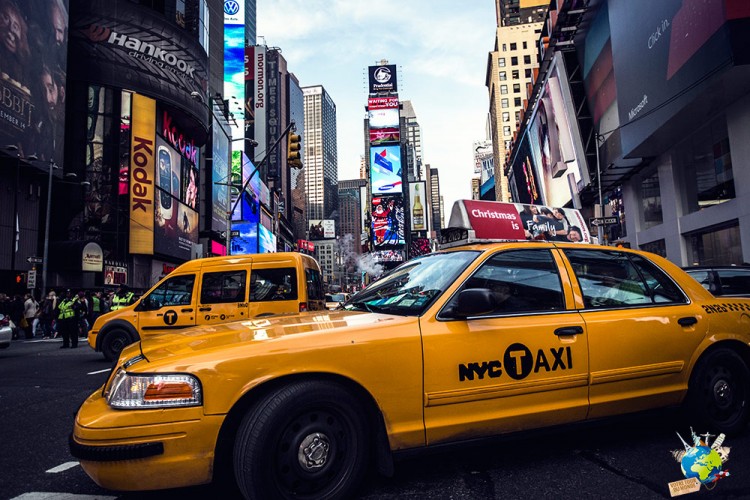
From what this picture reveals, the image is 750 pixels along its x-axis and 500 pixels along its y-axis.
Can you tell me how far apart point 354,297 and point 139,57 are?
36.2 meters

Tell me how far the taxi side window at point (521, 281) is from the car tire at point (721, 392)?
131cm

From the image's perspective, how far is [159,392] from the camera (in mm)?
2410

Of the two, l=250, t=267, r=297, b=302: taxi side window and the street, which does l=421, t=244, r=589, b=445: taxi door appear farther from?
l=250, t=267, r=297, b=302: taxi side window

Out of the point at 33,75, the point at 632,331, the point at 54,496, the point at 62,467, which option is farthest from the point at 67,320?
the point at 33,75

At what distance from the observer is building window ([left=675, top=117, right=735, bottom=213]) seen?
56.9 feet

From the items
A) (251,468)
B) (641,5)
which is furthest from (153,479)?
(641,5)

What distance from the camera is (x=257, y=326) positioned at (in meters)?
3.11

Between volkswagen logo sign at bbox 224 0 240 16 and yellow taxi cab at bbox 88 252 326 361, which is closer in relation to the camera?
yellow taxi cab at bbox 88 252 326 361

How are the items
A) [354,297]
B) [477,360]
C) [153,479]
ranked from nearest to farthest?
[153,479]
[477,360]
[354,297]

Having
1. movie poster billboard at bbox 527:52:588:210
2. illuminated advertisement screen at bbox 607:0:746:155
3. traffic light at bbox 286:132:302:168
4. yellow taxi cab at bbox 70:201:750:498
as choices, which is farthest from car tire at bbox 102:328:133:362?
movie poster billboard at bbox 527:52:588:210

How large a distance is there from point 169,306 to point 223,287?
1.15 m

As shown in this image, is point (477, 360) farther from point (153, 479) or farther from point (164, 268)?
point (164, 268)

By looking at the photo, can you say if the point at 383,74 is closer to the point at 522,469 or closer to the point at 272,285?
the point at 272,285

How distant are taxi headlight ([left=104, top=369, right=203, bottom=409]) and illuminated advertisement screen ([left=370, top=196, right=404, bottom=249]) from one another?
10139cm
